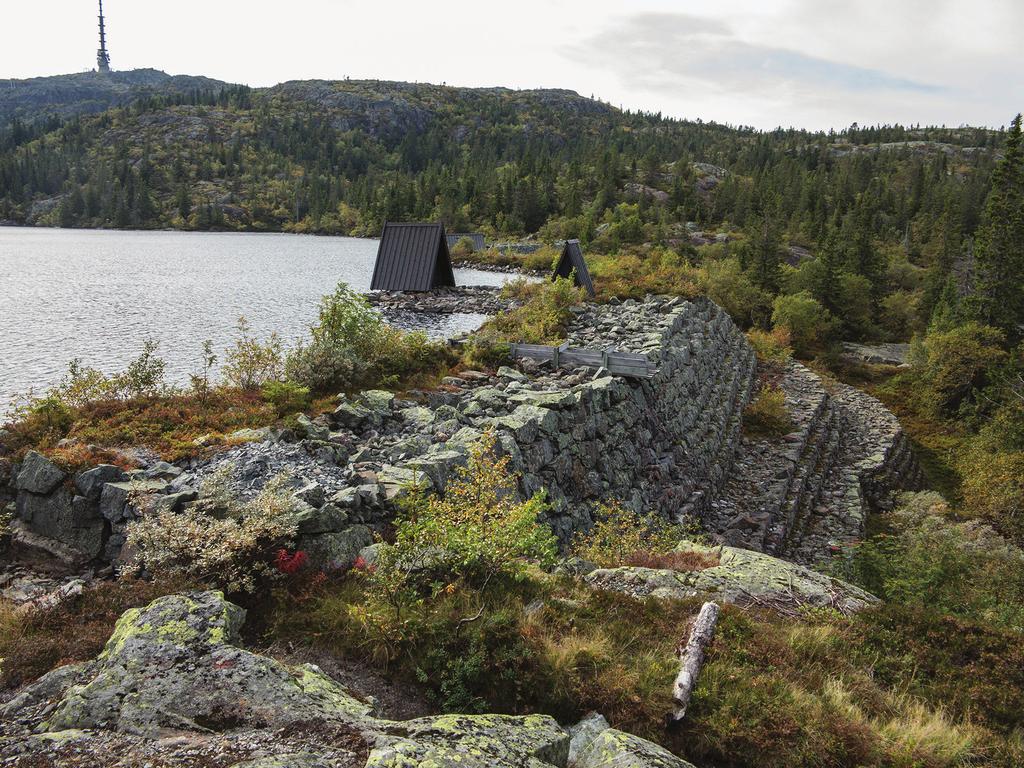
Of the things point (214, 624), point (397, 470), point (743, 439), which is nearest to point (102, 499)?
point (397, 470)

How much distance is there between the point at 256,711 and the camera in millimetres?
4477

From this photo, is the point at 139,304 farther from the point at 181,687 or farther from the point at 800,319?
the point at 800,319

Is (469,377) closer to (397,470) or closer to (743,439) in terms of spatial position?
(397,470)

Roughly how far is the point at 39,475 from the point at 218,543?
4888 mm

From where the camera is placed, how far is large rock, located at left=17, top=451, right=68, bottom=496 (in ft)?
30.6

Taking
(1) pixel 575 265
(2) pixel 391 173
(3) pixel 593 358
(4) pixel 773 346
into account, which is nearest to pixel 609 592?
(3) pixel 593 358

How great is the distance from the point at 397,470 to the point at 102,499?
14.9 feet

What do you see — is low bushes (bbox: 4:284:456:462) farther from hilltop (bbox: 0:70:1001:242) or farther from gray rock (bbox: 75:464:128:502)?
hilltop (bbox: 0:70:1001:242)

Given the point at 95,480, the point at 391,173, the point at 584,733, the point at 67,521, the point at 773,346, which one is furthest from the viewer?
the point at 391,173

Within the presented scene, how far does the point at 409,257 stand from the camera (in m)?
35.3

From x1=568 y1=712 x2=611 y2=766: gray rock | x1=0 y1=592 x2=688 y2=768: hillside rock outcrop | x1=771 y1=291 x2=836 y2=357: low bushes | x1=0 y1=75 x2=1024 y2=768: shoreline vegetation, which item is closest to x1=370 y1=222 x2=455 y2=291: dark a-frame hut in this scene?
x1=0 y1=75 x2=1024 y2=768: shoreline vegetation

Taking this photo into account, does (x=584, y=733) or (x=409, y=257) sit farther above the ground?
(x=409, y=257)

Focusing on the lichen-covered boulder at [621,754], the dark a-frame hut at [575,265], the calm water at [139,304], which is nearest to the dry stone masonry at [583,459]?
the dark a-frame hut at [575,265]

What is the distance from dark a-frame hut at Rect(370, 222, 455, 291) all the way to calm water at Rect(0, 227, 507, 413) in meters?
3.19
